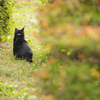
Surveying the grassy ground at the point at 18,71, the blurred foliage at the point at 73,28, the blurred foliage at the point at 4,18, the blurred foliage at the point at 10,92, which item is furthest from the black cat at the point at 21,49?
the blurred foliage at the point at 73,28

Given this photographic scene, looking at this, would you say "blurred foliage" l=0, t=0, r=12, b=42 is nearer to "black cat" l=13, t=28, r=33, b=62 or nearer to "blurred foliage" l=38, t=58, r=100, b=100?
"black cat" l=13, t=28, r=33, b=62

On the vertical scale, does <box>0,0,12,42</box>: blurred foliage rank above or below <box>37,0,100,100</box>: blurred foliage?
above

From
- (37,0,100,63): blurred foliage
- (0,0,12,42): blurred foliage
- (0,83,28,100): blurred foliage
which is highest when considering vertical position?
(0,0,12,42): blurred foliage

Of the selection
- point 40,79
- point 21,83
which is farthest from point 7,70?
point 40,79

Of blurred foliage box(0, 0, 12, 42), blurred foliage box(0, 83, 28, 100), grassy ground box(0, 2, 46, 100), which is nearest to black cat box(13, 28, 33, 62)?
grassy ground box(0, 2, 46, 100)

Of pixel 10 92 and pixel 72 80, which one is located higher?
pixel 72 80

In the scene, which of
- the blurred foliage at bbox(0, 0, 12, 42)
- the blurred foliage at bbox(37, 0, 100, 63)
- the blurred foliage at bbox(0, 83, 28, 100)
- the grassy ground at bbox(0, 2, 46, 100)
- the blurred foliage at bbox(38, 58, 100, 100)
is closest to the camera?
the blurred foliage at bbox(37, 0, 100, 63)

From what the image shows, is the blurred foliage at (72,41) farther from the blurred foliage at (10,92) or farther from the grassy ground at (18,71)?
the blurred foliage at (10,92)

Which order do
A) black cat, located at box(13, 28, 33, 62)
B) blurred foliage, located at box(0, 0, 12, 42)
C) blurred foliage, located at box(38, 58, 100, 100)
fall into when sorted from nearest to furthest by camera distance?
blurred foliage, located at box(38, 58, 100, 100) → black cat, located at box(13, 28, 33, 62) → blurred foliage, located at box(0, 0, 12, 42)

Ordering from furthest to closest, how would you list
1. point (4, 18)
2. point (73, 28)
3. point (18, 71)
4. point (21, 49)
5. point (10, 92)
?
point (4, 18)
point (21, 49)
point (18, 71)
point (10, 92)
point (73, 28)

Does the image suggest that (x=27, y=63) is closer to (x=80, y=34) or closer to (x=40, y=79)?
(x=40, y=79)

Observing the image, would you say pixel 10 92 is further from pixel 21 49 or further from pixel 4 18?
pixel 4 18

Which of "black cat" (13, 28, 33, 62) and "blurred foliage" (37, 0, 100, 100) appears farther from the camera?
"black cat" (13, 28, 33, 62)

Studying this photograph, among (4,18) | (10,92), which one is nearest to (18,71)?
(10,92)
